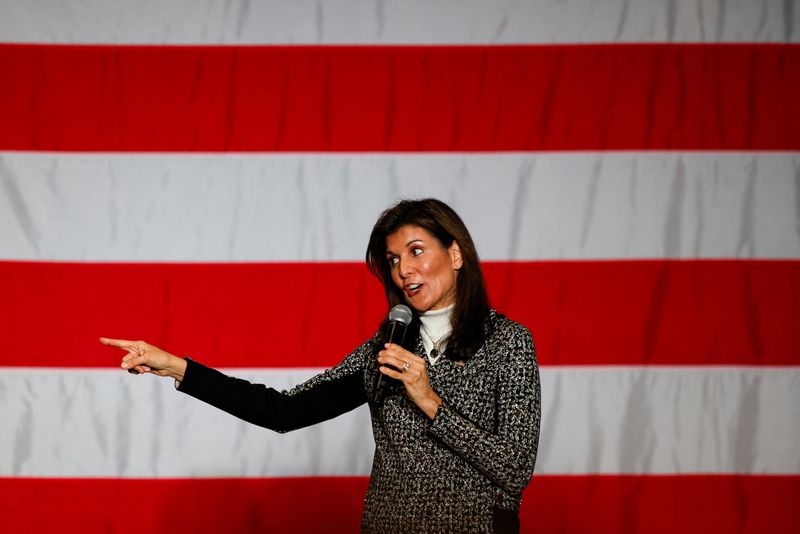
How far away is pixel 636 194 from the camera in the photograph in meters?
2.54

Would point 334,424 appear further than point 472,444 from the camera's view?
Yes

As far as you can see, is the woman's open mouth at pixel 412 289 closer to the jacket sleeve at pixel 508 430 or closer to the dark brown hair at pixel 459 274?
the dark brown hair at pixel 459 274

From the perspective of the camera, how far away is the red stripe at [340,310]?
249 centimetres

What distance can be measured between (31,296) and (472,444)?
1.62 meters

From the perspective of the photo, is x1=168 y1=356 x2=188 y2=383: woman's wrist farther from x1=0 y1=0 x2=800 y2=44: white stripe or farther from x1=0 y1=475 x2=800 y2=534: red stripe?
x1=0 y1=0 x2=800 y2=44: white stripe

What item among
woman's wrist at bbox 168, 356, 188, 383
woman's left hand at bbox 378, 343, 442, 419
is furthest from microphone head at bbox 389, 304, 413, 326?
woman's wrist at bbox 168, 356, 188, 383

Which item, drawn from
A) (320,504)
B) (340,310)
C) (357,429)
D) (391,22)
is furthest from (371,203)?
(320,504)

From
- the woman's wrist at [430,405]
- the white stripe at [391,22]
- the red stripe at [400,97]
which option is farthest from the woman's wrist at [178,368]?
the white stripe at [391,22]

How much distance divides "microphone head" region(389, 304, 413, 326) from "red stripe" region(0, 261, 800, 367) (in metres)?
0.93

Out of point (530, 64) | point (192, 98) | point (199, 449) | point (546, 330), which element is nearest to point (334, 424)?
point (199, 449)

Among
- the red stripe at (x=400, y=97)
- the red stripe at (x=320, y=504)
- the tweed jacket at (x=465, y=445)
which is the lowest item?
the red stripe at (x=320, y=504)

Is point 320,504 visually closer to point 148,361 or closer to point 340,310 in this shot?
point 340,310

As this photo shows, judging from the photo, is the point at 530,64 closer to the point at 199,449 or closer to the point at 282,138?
the point at 282,138

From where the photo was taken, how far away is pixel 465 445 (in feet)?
4.67
